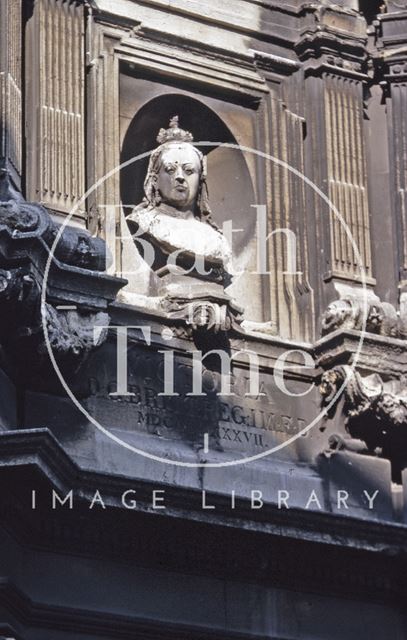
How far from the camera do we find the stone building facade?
1902 cm

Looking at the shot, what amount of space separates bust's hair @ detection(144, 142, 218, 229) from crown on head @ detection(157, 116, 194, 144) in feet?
0.15

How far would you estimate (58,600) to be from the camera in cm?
1892

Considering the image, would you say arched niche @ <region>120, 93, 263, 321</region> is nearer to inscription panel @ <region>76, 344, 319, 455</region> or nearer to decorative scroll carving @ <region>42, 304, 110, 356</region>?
inscription panel @ <region>76, 344, 319, 455</region>

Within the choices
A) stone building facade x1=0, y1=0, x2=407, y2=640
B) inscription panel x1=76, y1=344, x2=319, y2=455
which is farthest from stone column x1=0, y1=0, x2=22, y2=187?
inscription panel x1=76, y1=344, x2=319, y2=455

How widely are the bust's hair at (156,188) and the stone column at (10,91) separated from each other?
1345mm

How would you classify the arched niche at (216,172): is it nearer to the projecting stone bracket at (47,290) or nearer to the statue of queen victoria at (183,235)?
the statue of queen victoria at (183,235)

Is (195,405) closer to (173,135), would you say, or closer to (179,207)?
(179,207)

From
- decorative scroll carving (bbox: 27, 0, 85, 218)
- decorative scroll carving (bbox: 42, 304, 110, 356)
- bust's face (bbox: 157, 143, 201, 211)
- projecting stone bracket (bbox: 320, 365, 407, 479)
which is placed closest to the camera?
decorative scroll carving (bbox: 42, 304, 110, 356)

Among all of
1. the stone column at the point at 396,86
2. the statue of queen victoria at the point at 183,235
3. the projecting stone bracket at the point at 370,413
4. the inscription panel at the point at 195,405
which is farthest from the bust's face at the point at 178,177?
the stone column at the point at 396,86

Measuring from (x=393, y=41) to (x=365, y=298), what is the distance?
A: 7.67 feet

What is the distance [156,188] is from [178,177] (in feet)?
0.66

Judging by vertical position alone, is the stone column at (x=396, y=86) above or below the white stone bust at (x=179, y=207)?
above

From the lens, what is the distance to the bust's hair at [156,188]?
2091 cm

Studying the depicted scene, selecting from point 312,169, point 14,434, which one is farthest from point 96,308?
point 312,169
